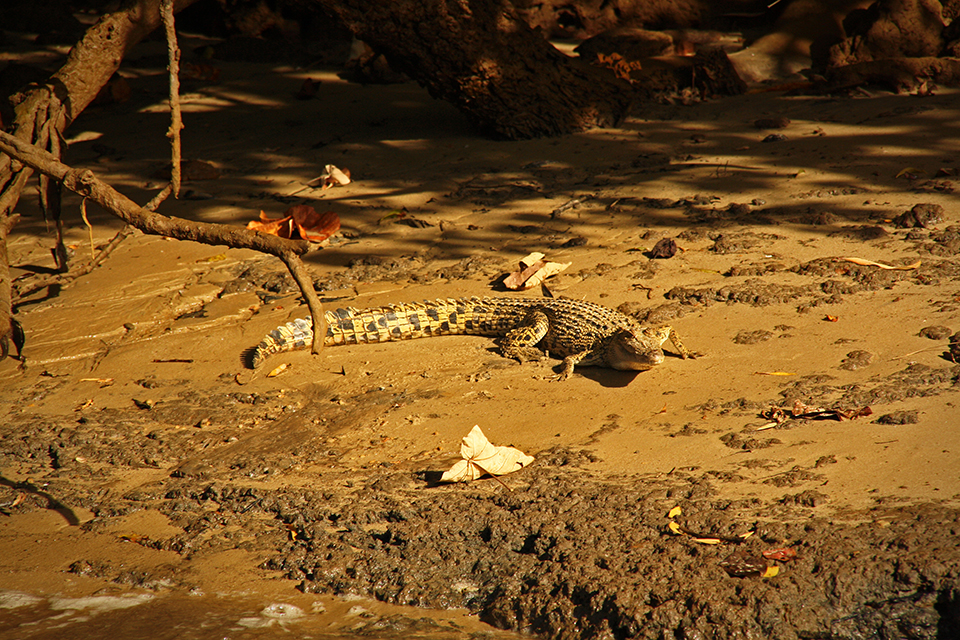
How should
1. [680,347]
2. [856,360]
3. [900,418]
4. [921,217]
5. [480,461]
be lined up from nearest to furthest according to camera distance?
[900,418] → [480,461] → [856,360] → [680,347] → [921,217]

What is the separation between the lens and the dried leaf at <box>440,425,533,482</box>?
11.1ft

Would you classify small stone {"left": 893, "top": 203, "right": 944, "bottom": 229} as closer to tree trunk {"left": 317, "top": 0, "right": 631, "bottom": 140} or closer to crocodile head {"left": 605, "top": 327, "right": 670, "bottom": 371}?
crocodile head {"left": 605, "top": 327, "right": 670, "bottom": 371}

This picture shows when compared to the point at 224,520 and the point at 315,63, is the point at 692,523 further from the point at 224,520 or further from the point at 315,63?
the point at 315,63

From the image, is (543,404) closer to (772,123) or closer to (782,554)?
(782,554)

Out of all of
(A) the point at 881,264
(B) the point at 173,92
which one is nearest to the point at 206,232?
(B) the point at 173,92

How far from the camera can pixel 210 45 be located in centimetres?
1274

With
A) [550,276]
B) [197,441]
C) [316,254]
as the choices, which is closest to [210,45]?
[316,254]

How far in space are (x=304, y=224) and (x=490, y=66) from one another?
2930mm

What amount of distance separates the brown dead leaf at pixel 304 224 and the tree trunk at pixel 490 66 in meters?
2.23

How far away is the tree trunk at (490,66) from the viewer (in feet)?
24.7

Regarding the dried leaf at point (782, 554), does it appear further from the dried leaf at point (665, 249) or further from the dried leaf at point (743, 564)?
the dried leaf at point (665, 249)

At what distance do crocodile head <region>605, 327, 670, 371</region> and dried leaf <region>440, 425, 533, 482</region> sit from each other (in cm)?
119

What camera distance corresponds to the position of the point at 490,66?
7.89m

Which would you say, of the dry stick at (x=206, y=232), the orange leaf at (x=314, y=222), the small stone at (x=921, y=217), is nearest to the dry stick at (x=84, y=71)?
the orange leaf at (x=314, y=222)
